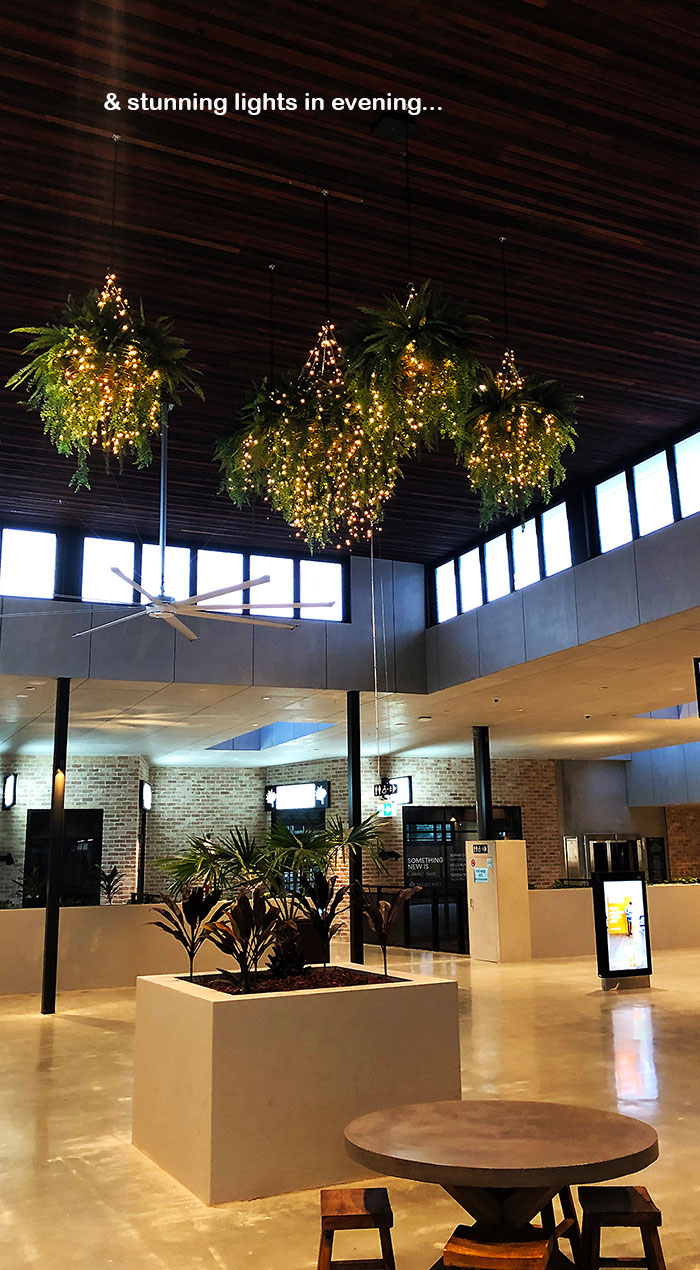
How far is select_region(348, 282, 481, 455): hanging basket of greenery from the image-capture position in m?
4.50

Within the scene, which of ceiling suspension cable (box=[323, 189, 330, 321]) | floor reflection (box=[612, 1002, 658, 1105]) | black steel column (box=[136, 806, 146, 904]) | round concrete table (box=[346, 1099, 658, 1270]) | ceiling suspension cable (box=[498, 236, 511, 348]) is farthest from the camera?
black steel column (box=[136, 806, 146, 904])

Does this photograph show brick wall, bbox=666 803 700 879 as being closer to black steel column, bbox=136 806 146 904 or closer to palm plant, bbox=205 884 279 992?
black steel column, bbox=136 806 146 904

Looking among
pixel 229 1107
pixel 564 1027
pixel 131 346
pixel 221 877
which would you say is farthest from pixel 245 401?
pixel 564 1027

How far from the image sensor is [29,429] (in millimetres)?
8461

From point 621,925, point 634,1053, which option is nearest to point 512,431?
point 634,1053

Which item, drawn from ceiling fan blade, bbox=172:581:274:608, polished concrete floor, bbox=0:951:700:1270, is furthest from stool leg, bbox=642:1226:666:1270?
ceiling fan blade, bbox=172:581:274:608

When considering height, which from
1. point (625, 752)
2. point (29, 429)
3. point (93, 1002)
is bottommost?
point (93, 1002)

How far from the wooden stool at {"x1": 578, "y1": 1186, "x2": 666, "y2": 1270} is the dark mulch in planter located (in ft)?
6.44

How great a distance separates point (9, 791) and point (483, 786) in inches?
343

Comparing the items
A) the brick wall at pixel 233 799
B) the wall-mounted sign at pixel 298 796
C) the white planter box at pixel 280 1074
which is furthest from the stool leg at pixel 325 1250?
the wall-mounted sign at pixel 298 796

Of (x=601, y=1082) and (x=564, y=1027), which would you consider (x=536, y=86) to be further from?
(x=564, y=1027)

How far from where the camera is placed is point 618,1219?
Result: 3.18 meters

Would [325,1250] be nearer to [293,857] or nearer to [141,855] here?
[293,857]

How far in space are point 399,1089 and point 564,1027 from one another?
4.78 meters
